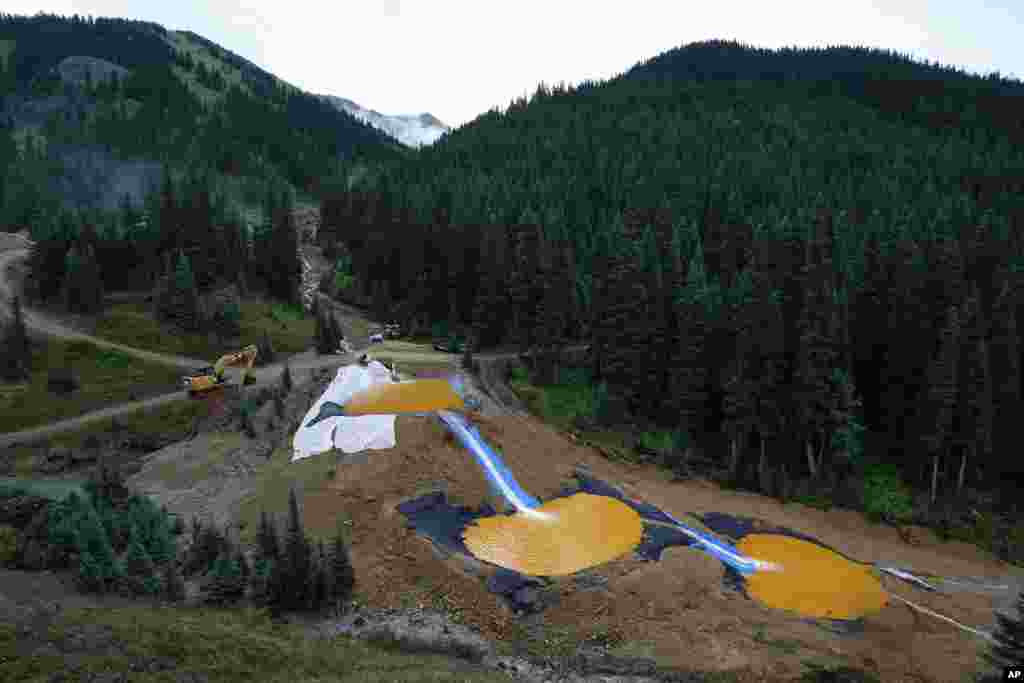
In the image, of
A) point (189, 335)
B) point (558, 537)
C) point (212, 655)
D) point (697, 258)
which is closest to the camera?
point (212, 655)

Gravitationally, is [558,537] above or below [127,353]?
below

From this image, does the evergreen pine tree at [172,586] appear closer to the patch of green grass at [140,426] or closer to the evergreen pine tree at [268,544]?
the evergreen pine tree at [268,544]

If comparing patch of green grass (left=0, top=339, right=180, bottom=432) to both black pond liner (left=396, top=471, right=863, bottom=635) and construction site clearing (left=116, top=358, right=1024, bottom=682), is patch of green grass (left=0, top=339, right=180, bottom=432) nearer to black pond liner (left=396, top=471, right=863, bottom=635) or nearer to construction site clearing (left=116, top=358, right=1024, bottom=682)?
construction site clearing (left=116, top=358, right=1024, bottom=682)

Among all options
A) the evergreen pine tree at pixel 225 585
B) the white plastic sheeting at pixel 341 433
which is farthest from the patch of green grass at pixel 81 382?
the evergreen pine tree at pixel 225 585

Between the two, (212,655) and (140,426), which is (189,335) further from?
(212,655)

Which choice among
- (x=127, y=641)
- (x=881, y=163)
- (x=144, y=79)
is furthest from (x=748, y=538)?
(x=144, y=79)

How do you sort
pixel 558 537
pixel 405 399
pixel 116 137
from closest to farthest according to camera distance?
pixel 558 537 < pixel 405 399 < pixel 116 137

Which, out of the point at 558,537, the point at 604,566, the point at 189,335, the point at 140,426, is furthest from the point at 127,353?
the point at 604,566

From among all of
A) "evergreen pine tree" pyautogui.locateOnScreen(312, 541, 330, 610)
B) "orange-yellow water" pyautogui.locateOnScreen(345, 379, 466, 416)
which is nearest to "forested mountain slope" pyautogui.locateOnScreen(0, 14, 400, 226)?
"orange-yellow water" pyautogui.locateOnScreen(345, 379, 466, 416)
